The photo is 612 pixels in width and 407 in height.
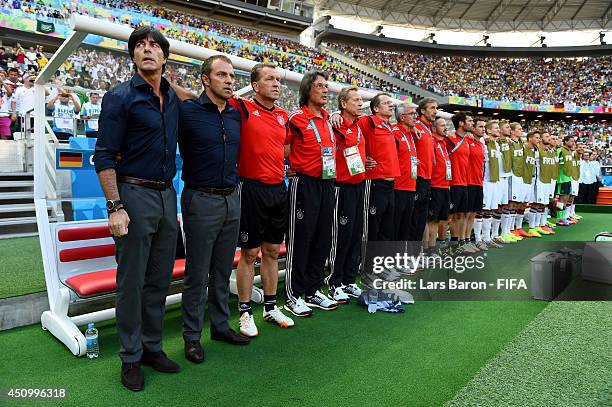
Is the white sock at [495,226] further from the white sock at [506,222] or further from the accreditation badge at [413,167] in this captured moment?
the accreditation badge at [413,167]

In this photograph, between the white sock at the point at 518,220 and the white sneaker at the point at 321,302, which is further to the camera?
the white sock at the point at 518,220

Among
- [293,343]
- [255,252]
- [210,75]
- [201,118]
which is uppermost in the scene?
[210,75]

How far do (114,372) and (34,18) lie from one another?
63.0 ft

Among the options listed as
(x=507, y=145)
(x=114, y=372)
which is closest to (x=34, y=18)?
(x=507, y=145)

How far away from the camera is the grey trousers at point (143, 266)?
2.41 metres

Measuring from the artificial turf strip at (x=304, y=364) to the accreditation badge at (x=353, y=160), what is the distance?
1277mm

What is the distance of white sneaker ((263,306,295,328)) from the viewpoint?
136 inches

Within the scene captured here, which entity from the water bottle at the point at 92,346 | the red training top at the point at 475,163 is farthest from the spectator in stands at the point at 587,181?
the water bottle at the point at 92,346

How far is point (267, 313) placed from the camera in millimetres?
3574

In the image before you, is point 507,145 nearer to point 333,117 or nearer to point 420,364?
point 333,117

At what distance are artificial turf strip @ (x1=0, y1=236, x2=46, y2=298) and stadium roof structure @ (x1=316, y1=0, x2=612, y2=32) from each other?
34.7 m

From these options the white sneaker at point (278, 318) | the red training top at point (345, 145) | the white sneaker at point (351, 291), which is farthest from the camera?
the white sneaker at point (351, 291)

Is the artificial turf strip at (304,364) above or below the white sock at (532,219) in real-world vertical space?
below

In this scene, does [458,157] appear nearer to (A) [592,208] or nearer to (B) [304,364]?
(B) [304,364]
